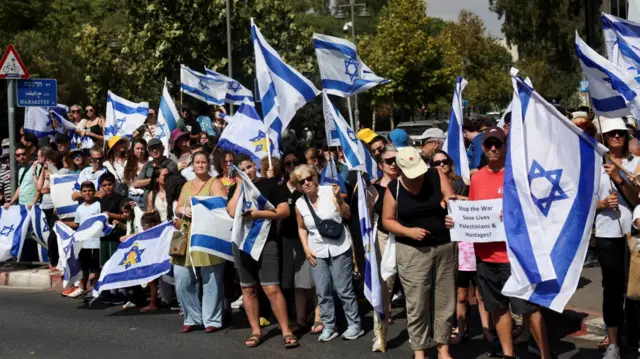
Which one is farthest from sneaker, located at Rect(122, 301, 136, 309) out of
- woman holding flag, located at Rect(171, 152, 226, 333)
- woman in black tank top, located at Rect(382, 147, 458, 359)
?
woman in black tank top, located at Rect(382, 147, 458, 359)

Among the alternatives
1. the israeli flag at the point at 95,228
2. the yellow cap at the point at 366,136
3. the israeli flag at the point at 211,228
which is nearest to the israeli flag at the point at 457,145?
the yellow cap at the point at 366,136

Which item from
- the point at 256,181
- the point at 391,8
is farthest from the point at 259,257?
the point at 391,8

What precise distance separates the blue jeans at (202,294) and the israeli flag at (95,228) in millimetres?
1731

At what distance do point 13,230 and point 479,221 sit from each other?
26.3 feet

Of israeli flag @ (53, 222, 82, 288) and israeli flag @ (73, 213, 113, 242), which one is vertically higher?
israeli flag @ (73, 213, 113, 242)

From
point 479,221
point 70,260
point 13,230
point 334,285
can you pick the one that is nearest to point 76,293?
point 70,260

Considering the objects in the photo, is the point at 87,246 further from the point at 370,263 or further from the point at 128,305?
the point at 370,263

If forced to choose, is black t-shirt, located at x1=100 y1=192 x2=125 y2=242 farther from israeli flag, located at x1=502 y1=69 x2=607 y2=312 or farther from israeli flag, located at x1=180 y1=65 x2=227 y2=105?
israeli flag, located at x1=502 y1=69 x2=607 y2=312

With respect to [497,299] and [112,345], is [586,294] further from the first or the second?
[112,345]

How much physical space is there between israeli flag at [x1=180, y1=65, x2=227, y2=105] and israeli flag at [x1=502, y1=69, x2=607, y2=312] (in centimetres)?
879

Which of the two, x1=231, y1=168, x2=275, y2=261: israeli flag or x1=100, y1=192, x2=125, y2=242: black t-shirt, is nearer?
x1=231, y1=168, x2=275, y2=261: israeli flag

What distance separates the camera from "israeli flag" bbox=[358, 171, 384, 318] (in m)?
7.73

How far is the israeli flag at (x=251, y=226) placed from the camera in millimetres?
8258

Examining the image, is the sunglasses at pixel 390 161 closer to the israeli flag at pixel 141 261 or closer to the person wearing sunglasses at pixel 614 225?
the person wearing sunglasses at pixel 614 225
